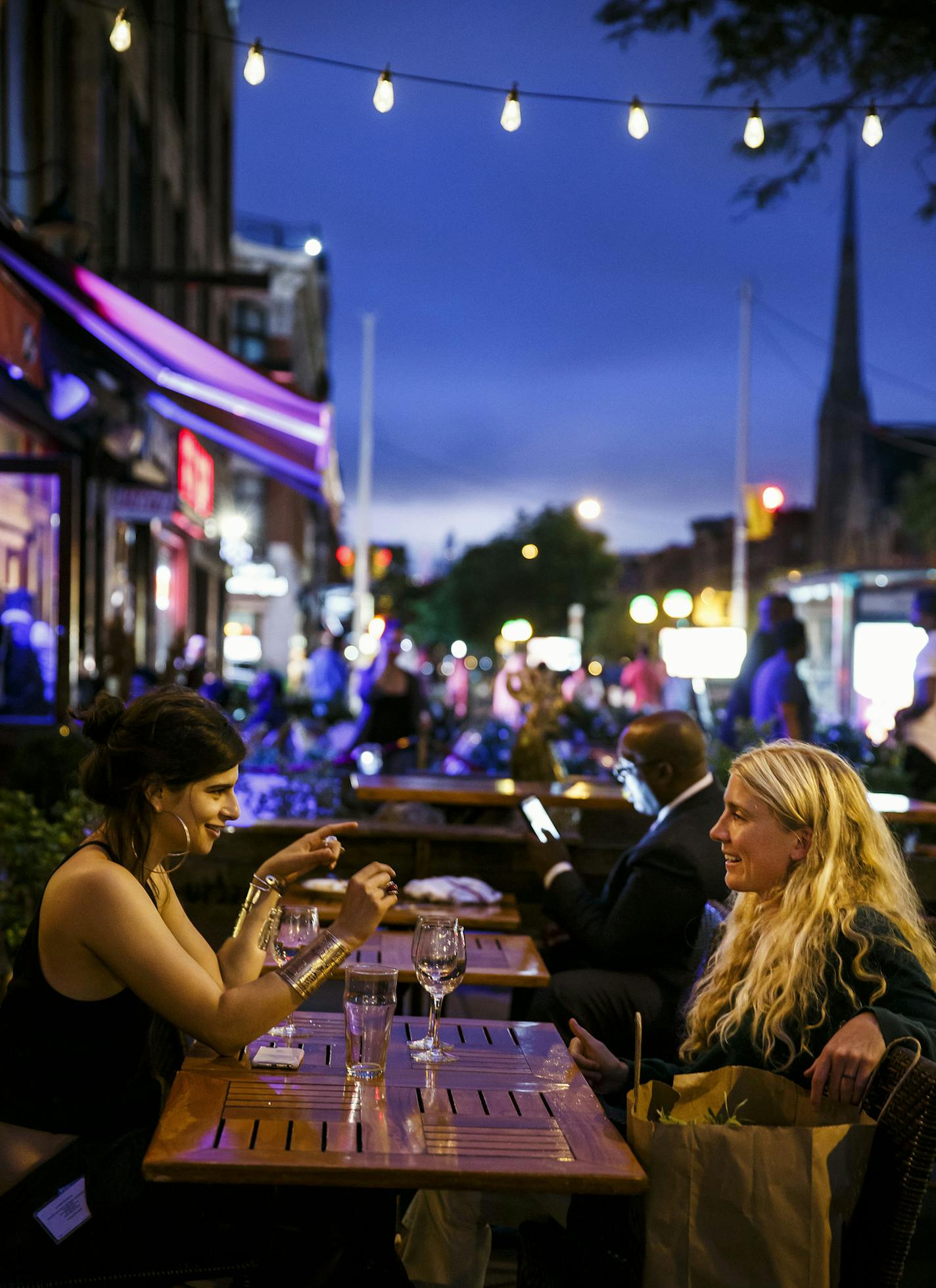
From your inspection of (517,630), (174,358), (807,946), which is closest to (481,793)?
(807,946)

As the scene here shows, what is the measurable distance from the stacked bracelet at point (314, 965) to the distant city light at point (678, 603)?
1757 cm

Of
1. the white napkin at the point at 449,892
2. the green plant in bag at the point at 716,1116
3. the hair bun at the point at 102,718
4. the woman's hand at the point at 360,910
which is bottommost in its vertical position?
the white napkin at the point at 449,892

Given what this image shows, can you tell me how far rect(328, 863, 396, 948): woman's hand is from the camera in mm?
2939

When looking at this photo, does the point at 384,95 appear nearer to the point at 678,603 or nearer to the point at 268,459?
the point at 268,459

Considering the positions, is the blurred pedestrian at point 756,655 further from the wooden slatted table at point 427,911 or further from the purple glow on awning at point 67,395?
the purple glow on awning at point 67,395

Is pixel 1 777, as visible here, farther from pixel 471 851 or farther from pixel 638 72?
pixel 638 72

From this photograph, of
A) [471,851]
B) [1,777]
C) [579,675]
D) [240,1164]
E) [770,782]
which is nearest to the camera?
[240,1164]

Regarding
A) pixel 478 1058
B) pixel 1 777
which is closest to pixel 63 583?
pixel 1 777

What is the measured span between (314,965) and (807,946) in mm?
1070

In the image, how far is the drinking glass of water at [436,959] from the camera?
3189 millimetres

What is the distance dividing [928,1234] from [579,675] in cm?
1767

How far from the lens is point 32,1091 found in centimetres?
284

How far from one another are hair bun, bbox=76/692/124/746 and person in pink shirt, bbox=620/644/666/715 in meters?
14.2

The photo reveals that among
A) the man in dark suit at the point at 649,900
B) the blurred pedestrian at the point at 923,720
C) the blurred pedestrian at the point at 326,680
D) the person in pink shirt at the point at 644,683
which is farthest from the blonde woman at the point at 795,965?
the blurred pedestrian at the point at 326,680
